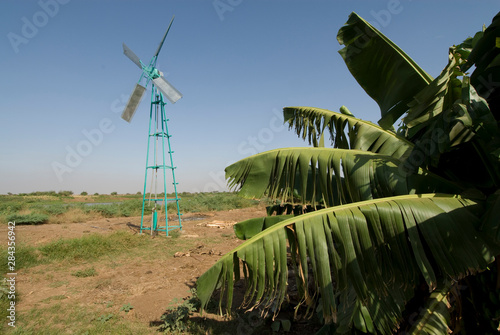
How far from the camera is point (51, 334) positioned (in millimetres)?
4000

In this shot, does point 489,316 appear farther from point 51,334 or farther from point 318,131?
point 51,334

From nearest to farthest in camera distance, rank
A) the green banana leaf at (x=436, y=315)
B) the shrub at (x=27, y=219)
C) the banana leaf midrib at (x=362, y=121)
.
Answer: the green banana leaf at (x=436, y=315) → the banana leaf midrib at (x=362, y=121) → the shrub at (x=27, y=219)

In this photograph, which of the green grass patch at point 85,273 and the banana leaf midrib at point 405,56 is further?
the green grass patch at point 85,273

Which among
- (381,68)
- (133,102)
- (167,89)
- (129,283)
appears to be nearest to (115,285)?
(129,283)

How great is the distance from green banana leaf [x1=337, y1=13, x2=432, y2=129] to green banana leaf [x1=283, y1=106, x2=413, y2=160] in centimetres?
43

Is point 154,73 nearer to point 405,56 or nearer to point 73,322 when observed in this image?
point 73,322

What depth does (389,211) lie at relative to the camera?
2.12 meters

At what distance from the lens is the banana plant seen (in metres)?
2.01

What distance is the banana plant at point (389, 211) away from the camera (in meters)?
2.01

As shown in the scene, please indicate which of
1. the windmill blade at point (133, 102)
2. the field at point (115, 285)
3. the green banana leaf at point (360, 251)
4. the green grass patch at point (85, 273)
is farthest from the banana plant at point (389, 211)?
the windmill blade at point (133, 102)

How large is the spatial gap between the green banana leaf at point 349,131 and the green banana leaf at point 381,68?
43cm

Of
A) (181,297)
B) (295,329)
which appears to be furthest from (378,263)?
(181,297)

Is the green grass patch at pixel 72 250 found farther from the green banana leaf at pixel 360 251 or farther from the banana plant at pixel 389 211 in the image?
the green banana leaf at pixel 360 251

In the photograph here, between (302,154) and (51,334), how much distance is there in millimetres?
4482
